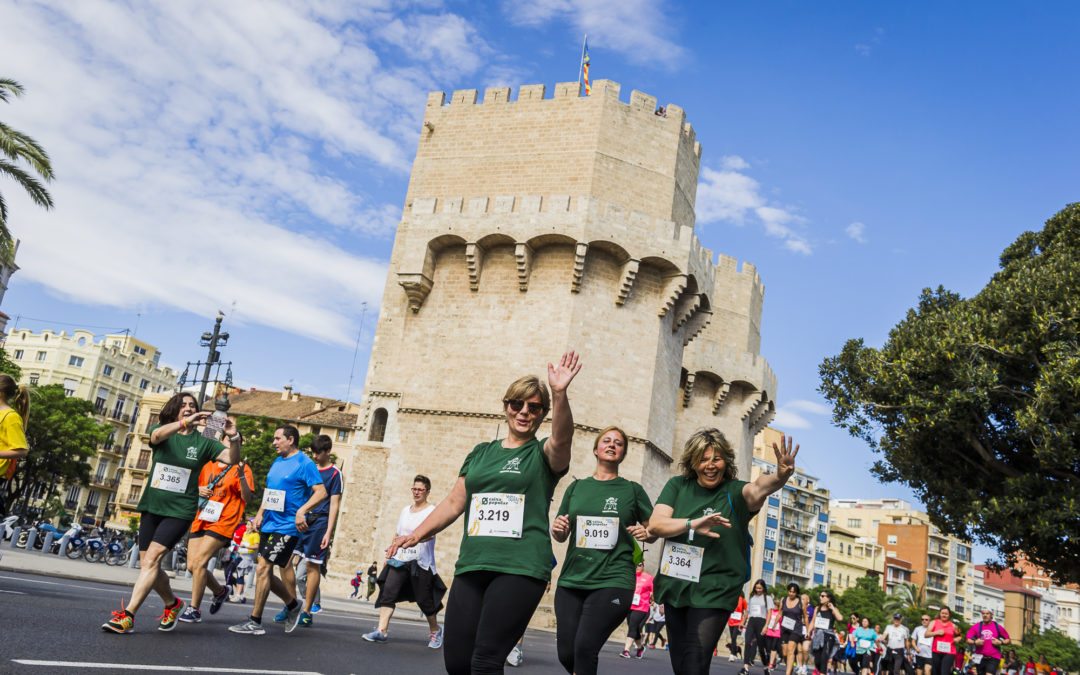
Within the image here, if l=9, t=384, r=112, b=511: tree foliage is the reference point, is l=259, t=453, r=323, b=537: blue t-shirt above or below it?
below

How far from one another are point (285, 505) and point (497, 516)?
16.4ft

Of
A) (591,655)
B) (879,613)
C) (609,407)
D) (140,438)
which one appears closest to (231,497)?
(591,655)

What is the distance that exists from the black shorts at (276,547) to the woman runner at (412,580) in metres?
1.22

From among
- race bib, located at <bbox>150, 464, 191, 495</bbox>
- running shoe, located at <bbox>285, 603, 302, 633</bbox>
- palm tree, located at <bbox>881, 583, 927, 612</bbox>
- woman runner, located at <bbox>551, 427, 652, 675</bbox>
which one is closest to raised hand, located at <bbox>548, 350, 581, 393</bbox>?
woman runner, located at <bbox>551, 427, 652, 675</bbox>

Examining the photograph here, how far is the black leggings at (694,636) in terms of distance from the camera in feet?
16.3

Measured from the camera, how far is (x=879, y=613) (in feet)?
228

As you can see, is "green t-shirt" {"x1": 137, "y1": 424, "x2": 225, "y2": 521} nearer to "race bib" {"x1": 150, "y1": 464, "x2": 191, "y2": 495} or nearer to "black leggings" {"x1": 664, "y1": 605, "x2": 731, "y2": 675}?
"race bib" {"x1": 150, "y1": 464, "x2": 191, "y2": 495}

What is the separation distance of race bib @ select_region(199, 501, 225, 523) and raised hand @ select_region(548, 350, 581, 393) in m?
5.18

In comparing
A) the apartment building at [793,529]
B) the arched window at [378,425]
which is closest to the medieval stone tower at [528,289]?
the arched window at [378,425]

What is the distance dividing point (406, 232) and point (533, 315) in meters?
5.58

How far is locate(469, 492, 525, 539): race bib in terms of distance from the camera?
3945mm

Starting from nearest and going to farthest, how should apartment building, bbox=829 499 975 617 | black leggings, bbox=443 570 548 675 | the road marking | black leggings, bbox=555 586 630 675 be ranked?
black leggings, bbox=443 570 548 675
the road marking
black leggings, bbox=555 586 630 675
apartment building, bbox=829 499 975 617

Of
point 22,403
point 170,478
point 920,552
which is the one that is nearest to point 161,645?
point 170,478

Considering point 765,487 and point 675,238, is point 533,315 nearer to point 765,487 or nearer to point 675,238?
point 675,238
